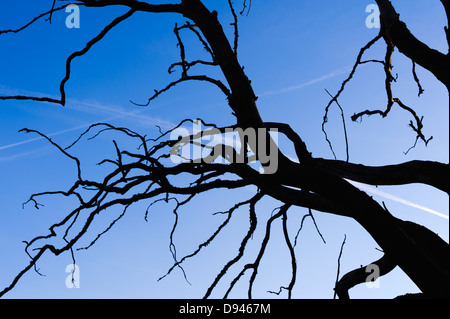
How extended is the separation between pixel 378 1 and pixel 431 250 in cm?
173

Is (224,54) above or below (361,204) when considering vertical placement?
above

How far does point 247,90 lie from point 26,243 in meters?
2.16

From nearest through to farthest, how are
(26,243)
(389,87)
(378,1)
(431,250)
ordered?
(431,250) < (378,1) < (26,243) < (389,87)

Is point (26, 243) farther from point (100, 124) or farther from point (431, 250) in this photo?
→ point (431, 250)

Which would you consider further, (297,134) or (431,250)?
(297,134)

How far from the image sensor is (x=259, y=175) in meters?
3.20
